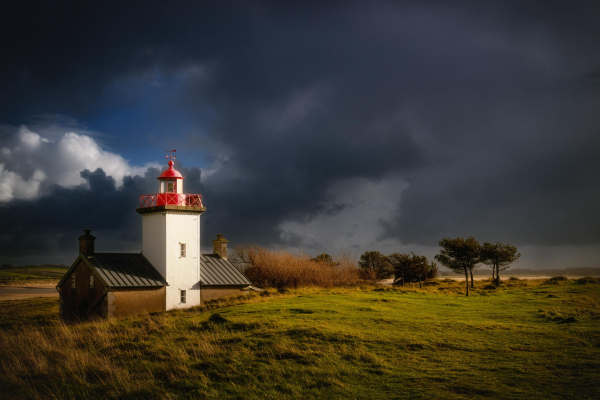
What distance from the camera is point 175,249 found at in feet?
100

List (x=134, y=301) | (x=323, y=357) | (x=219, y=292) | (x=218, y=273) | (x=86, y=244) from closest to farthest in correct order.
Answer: (x=323, y=357) < (x=134, y=301) < (x=86, y=244) < (x=219, y=292) < (x=218, y=273)

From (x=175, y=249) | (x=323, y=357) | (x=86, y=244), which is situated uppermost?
(x=86, y=244)

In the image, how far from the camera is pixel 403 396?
10883 millimetres

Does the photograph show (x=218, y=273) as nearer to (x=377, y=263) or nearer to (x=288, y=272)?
(x=288, y=272)

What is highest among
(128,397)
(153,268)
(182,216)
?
(182,216)

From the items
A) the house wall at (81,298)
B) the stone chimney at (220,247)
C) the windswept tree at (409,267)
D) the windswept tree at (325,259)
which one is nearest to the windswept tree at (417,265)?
the windswept tree at (409,267)

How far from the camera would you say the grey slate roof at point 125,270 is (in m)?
27.9

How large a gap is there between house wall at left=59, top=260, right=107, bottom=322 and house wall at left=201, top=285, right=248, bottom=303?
6.77 meters

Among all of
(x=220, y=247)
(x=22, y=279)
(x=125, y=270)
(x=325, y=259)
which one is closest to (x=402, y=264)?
(x=325, y=259)

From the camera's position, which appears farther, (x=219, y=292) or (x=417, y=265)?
(x=417, y=265)

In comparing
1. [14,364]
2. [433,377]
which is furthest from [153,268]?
A: [433,377]

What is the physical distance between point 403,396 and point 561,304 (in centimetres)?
1891

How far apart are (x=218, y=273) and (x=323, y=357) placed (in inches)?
804

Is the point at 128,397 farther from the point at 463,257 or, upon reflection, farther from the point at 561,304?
the point at 463,257
